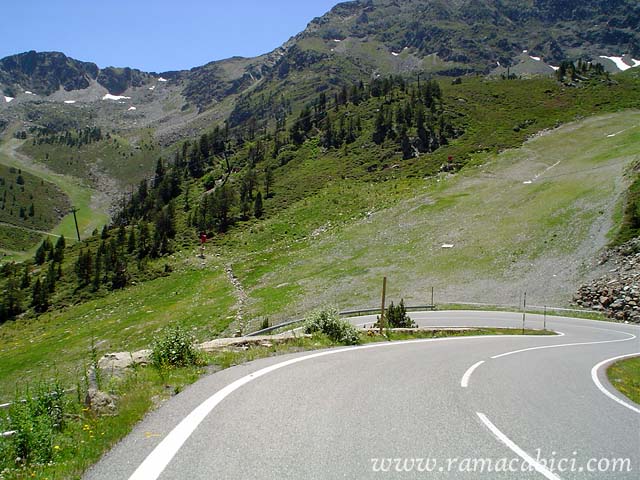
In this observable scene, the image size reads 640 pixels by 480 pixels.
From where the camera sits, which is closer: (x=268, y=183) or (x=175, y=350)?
(x=175, y=350)

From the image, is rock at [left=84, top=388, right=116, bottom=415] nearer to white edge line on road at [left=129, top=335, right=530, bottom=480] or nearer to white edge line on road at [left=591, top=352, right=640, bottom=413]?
white edge line on road at [left=129, top=335, right=530, bottom=480]

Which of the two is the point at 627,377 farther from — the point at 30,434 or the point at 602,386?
the point at 30,434

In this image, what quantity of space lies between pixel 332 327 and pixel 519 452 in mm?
9894

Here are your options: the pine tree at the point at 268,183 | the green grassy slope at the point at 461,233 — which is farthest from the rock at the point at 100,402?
the pine tree at the point at 268,183

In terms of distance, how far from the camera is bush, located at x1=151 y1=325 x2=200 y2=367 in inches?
367

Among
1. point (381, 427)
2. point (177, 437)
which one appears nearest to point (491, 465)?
point (381, 427)

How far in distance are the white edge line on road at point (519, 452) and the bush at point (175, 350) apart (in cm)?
642

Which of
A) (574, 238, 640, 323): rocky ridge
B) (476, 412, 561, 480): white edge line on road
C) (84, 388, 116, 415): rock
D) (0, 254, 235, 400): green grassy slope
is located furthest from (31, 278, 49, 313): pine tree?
(476, 412, 561, 480): white edge line on road

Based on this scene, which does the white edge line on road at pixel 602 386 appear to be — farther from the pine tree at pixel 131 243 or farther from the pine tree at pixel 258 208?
the pine tree at pixel 131 243

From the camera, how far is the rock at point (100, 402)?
6.36 metres

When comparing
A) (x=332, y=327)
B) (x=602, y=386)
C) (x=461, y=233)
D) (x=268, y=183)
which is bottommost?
(x=332, y=327)

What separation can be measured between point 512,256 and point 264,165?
248 feet

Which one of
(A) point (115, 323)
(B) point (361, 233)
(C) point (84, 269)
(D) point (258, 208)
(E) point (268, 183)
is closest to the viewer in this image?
(A) point (115, 323)

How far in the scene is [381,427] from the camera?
5777 mm
